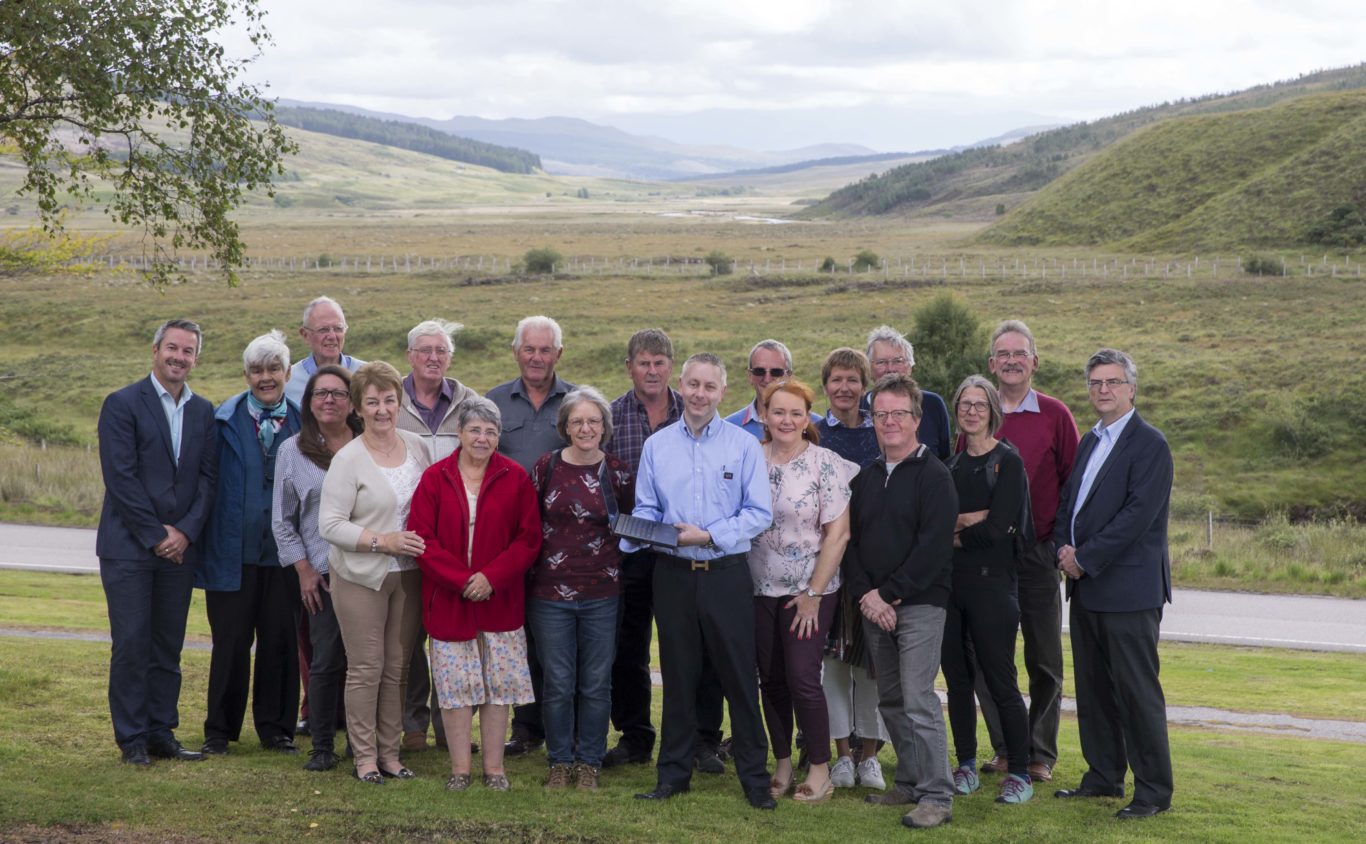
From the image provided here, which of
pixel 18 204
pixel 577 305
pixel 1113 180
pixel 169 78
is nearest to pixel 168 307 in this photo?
pixel 577 305

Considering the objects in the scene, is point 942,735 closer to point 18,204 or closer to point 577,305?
point 577,305

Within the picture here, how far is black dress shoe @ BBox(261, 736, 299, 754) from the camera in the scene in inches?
308

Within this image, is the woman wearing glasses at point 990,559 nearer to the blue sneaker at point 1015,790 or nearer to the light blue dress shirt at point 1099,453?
the blue sneaker at point 1015,790

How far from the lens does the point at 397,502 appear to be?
6.96 meters

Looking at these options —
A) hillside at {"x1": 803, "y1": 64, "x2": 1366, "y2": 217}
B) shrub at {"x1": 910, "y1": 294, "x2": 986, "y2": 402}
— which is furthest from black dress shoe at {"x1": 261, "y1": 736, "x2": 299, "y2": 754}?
hillside at {"x1": 803, "y1": 64, "x2": 1366, "y2": 217}

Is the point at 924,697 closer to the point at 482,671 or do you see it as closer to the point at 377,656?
the point at 482,671

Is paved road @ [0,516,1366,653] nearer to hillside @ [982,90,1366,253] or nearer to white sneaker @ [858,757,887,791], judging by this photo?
white sneaker @ [858,757,887,791]

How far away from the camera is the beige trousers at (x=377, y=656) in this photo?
7.02 m

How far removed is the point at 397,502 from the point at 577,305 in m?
50.1

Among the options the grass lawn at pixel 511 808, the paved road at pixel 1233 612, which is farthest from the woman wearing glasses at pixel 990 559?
the paved road at pixel 1233 612

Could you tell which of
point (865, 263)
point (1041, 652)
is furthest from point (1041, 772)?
point (865, 263)

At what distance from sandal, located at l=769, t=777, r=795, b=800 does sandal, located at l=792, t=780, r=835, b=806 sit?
0.26 feet

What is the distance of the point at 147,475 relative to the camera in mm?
7262

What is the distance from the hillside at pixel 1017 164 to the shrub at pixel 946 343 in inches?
4434
